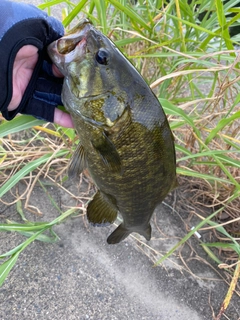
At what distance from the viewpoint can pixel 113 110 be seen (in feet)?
3.70

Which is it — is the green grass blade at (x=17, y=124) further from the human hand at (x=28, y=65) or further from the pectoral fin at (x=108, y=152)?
the pectoral fin at (x=108, y=152)

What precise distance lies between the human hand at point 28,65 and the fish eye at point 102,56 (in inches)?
9.2

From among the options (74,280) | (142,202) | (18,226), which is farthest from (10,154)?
(142,202)

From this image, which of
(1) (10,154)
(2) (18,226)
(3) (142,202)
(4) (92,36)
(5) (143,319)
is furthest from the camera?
(1) (10,154)

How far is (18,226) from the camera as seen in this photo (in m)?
1.45

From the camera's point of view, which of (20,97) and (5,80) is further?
(20,97)

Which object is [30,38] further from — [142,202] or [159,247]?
[159,247]

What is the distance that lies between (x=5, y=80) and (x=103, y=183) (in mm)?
507

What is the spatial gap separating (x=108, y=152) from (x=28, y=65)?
51 centimetres

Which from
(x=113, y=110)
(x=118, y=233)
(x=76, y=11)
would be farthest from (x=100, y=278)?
(x=76, y=11)

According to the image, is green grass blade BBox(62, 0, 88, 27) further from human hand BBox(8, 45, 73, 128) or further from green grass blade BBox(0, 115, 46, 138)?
green grass blade BBox(0, 115, 46, 138)

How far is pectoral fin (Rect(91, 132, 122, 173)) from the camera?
44.9 inches

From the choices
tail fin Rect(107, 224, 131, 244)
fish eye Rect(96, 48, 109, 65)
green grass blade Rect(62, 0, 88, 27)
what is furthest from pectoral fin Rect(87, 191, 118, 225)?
green grass blade Rect(62, 0, 88, 27)

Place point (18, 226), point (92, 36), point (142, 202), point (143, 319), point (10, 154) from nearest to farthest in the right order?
point (92, 36), point (142, 202), point (18, 226), point (143, 319), point (10, 154)
